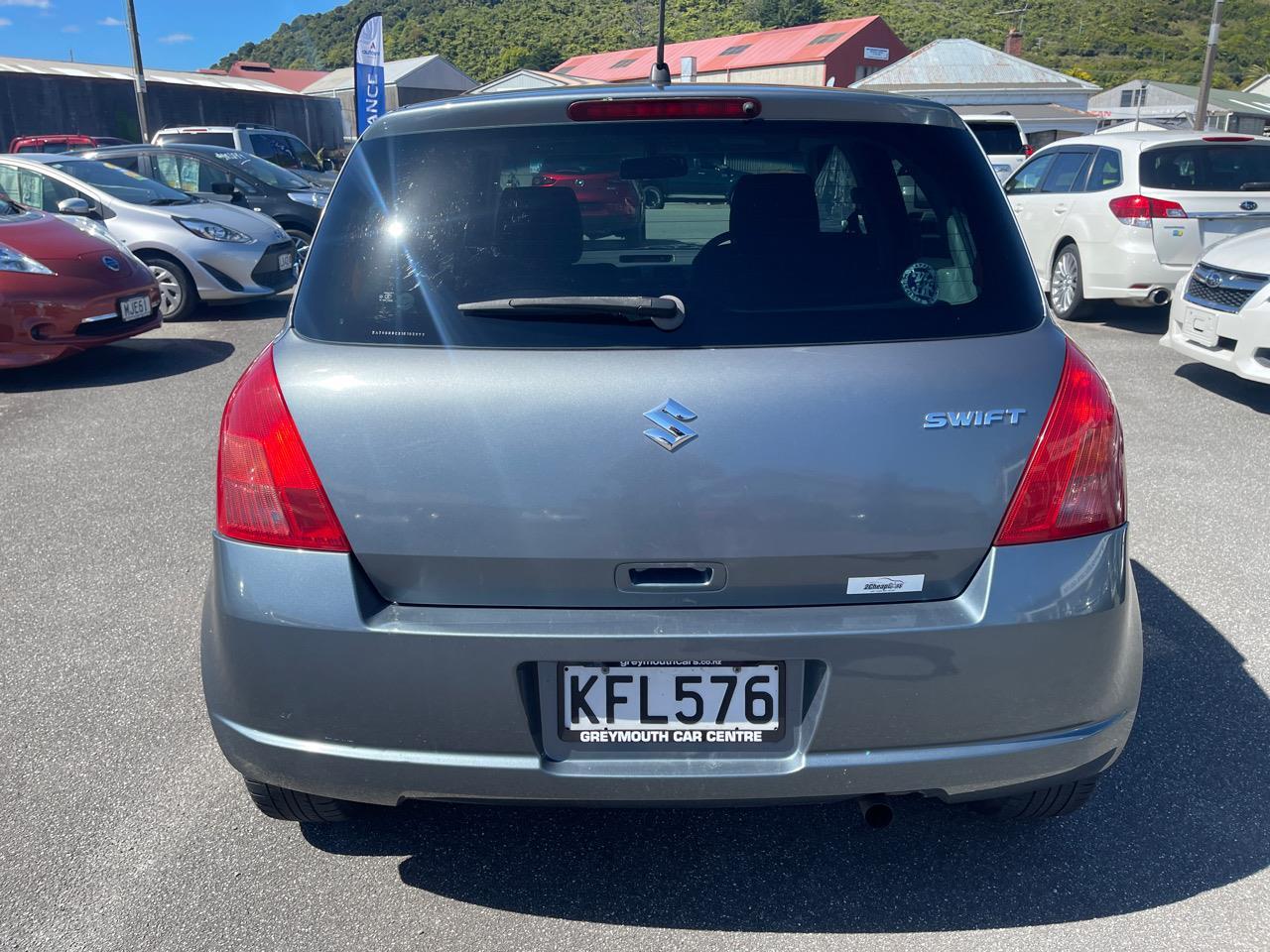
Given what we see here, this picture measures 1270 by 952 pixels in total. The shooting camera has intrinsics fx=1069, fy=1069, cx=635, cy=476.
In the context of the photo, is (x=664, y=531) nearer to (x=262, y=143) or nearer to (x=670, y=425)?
(x=670, y=425)

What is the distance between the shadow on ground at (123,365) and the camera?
771 centimetres

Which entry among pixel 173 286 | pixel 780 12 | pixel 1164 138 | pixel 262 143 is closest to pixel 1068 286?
pixel 1164 138

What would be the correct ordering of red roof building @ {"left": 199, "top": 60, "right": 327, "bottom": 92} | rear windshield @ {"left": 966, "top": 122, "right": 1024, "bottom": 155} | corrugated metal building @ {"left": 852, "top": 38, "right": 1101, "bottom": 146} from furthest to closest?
red roof building @ {"left": 199, "top": 60, "right": 327, "bottom": 92}, corrugated metal building @ {"left": 852, "top": 38, "right": 1101, "bottom": 146}, rear windshield @ {"left": 966, "top": 122, "right": 1024, "bottom": 155}

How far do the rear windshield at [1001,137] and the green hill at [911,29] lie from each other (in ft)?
218

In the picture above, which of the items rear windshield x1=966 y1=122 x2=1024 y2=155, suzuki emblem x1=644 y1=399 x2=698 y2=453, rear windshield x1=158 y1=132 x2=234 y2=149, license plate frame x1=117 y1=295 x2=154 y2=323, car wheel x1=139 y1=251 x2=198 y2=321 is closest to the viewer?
suzuki emblem x1=644 y1=399 x2=698 y2=453

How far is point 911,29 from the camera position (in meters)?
83.0

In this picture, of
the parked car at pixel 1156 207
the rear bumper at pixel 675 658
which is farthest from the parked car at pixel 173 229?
the rear bumper at pixel 675 658

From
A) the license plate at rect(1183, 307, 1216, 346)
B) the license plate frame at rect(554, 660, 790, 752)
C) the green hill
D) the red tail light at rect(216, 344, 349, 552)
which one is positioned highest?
the green hill

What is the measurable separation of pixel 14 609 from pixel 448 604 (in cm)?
273

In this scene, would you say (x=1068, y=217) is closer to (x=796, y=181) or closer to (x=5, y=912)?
(x=796, y=181)

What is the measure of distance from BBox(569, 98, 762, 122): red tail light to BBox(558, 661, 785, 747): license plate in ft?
3.60

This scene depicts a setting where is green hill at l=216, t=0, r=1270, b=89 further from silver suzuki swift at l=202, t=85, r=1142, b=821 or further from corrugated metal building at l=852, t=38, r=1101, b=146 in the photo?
silver suzuki swift at l=202, t=85, r=1142, b=821

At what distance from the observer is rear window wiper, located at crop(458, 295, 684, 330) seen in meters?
2.03

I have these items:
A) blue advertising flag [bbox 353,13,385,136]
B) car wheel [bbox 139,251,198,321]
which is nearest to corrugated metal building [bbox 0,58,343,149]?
blue advertising flag [bbox 353,13,385,136]
